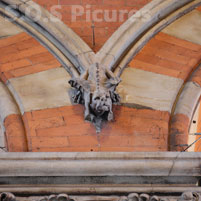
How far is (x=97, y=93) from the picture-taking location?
475 centimetres

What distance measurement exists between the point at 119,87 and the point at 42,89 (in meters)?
0.69

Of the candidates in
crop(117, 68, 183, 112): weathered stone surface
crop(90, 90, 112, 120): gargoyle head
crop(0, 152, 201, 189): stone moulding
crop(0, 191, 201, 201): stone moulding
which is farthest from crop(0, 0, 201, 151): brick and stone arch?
crop(0, 191, 201, 201): stone moulding

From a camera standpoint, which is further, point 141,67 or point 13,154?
point 141,67

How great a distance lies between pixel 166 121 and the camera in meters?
4.89

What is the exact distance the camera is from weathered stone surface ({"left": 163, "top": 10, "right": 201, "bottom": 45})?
5.62 meters

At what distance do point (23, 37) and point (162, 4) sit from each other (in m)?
1.40

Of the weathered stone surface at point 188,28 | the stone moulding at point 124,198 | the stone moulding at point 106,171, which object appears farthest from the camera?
the weathered stone surface at point 188,28

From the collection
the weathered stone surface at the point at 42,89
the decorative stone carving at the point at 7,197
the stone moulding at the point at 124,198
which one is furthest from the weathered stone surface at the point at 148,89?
the decorative stone carving at the point at 7,197

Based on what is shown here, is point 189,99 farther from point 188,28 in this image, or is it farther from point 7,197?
point 7,197

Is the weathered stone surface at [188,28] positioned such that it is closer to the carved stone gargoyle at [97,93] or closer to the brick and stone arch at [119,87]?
the brick and stone arch at [119,87]

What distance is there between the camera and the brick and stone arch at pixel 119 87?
15.5ft

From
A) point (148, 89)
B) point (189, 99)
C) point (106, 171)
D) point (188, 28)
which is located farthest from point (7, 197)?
point (188, 28)

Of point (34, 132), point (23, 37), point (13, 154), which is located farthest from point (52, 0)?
point (13, 154)

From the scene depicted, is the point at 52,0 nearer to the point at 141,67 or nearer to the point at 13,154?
the point at 141,67
